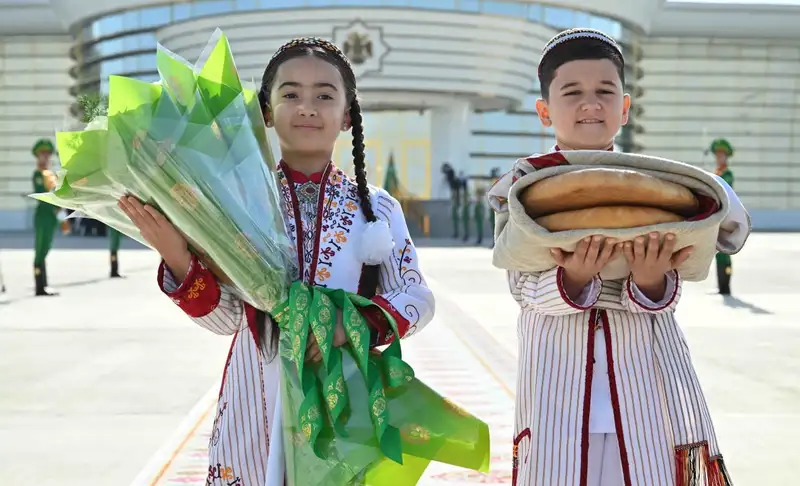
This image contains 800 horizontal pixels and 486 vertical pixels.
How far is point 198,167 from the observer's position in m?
1.71

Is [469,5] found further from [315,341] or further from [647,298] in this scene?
[315,341]

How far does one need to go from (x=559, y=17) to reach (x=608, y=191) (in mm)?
36097

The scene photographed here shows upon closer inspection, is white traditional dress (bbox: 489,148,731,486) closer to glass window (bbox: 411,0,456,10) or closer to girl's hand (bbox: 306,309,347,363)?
girl's hand (bbox: 306,309,347,363)

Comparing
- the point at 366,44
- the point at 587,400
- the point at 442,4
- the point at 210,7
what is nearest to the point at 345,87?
the point at 587,400

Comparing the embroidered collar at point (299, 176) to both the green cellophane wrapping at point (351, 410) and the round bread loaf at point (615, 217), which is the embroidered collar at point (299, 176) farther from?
the round bread loaf at point (615, 217)

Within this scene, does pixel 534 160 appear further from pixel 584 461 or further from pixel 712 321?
pixel 712 321

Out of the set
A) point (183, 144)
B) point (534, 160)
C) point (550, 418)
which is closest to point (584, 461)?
point (550, 418)

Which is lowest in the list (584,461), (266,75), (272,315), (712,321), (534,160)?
(712,321)

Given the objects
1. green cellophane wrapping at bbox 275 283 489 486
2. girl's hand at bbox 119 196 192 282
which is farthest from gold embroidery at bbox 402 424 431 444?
girl's hand at bbox 119 196 192 282

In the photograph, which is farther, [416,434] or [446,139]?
[446,139]

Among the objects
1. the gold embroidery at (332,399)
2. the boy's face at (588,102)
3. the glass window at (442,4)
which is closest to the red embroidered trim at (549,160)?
the boy's face at (588,102)

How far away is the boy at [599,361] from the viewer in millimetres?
1916

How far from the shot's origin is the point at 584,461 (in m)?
1.94

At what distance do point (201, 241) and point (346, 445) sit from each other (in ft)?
→ 1.59
